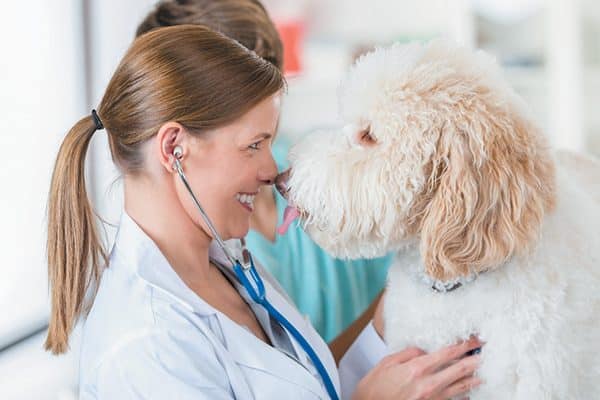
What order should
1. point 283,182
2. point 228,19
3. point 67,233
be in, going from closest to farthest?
1. point 67,233
2. point 283,182
3. point 228,19

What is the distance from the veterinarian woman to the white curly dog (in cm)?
8

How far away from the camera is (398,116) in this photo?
3.84ft

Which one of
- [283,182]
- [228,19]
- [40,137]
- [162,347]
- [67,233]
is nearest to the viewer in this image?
[162,347]

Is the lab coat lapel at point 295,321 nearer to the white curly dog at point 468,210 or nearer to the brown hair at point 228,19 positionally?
the white curly dog at point 468,210

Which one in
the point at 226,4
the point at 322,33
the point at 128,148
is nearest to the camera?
the point at 128,148

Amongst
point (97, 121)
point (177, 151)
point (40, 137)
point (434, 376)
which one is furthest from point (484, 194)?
point (40, 137)

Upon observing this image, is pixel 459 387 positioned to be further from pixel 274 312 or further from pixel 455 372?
pixel 274 312

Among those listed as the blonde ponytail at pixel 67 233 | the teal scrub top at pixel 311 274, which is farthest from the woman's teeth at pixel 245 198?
the teal scrub top at pixel 311 274

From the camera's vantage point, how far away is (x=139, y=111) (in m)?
1.11

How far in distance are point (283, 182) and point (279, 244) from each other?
52 cm

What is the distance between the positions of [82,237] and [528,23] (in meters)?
3.91

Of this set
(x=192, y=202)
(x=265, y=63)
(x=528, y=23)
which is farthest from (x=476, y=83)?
(x=528, y=23)

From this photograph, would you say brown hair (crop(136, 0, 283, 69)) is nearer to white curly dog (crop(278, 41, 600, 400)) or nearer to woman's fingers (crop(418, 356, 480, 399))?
white curly dog (crop(278, 41, 600, 400))

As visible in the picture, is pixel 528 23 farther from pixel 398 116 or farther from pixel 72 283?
pixel 72 283
